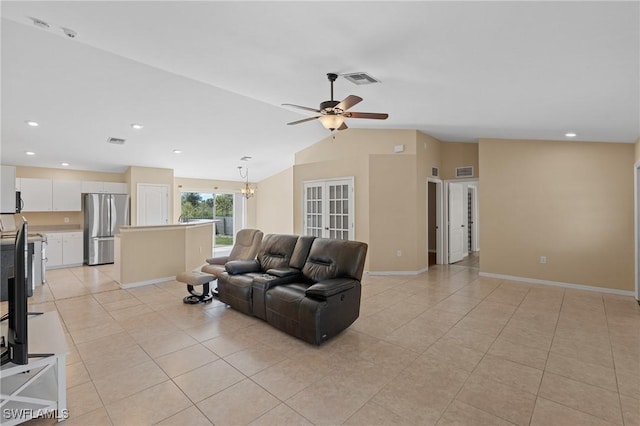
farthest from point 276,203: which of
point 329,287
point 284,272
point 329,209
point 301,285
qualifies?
point 329,287

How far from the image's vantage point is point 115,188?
7617 millimetres

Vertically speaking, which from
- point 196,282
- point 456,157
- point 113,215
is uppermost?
point 456,157

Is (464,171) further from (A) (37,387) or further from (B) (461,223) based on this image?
(A) (37,387)

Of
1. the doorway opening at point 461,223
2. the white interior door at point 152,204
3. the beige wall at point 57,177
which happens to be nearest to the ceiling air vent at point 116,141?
the white interior door at point 152,204

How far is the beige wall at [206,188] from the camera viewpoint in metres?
9.35

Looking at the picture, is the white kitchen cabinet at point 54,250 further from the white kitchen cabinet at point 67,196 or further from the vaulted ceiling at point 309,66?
the vaulted ceiling at point 309,66

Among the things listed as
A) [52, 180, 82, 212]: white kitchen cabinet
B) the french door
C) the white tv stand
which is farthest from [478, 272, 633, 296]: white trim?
[52, 180, 82, 212]: white kitchen cabinet

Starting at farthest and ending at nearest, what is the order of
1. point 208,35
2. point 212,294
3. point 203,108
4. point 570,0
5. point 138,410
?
point 203,108 < point 212,294 < point 208,35 < point 138,410 < point 570,0

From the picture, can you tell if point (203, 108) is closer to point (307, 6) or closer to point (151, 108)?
point (151, 108)

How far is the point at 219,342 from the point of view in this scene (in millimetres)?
3158

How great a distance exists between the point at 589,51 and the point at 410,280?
424 centimetres

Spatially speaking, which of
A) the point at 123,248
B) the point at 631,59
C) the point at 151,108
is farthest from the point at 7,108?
the point at 631,59

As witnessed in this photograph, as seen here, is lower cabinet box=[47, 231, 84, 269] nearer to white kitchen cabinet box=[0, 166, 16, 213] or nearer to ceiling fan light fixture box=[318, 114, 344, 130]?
white kitchen cabinet box=[0, 166, 16, 213]

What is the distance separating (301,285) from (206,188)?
294 inches
